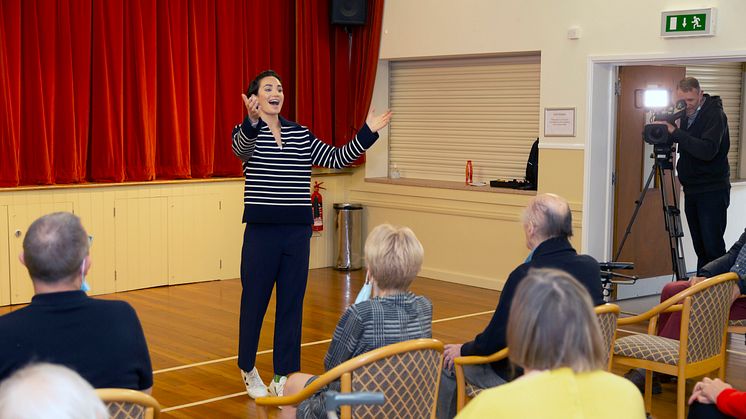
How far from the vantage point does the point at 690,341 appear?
4070mm

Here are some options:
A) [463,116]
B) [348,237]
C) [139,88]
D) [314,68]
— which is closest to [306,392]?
[139,88]

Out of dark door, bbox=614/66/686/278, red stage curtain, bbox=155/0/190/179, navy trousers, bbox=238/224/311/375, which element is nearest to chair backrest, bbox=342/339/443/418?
navy trousers, bbox=238/224/311/375

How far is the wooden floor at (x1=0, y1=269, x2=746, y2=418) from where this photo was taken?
5047mm

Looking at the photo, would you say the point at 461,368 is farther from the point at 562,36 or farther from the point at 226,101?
the point at 226,101

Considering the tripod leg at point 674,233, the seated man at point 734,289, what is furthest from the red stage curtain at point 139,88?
the seated man at point 734,289

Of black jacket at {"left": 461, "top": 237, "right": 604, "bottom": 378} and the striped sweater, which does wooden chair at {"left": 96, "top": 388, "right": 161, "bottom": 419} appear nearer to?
black jacket at {"left": 461, "top": 237, "right": 604, "bottom": 378}

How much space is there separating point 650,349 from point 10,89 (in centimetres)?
530

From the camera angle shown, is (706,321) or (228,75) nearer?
(706,321)

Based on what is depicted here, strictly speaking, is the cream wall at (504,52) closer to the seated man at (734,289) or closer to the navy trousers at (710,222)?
the navy trousers at (710,222)

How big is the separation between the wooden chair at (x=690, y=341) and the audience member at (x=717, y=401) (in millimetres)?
849

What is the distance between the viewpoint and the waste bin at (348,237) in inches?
369

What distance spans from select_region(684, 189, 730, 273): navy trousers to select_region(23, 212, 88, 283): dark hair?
5.44 metres

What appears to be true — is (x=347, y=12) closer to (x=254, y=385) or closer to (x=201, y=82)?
(x=201, y=82)

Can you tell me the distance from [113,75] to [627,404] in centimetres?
650
